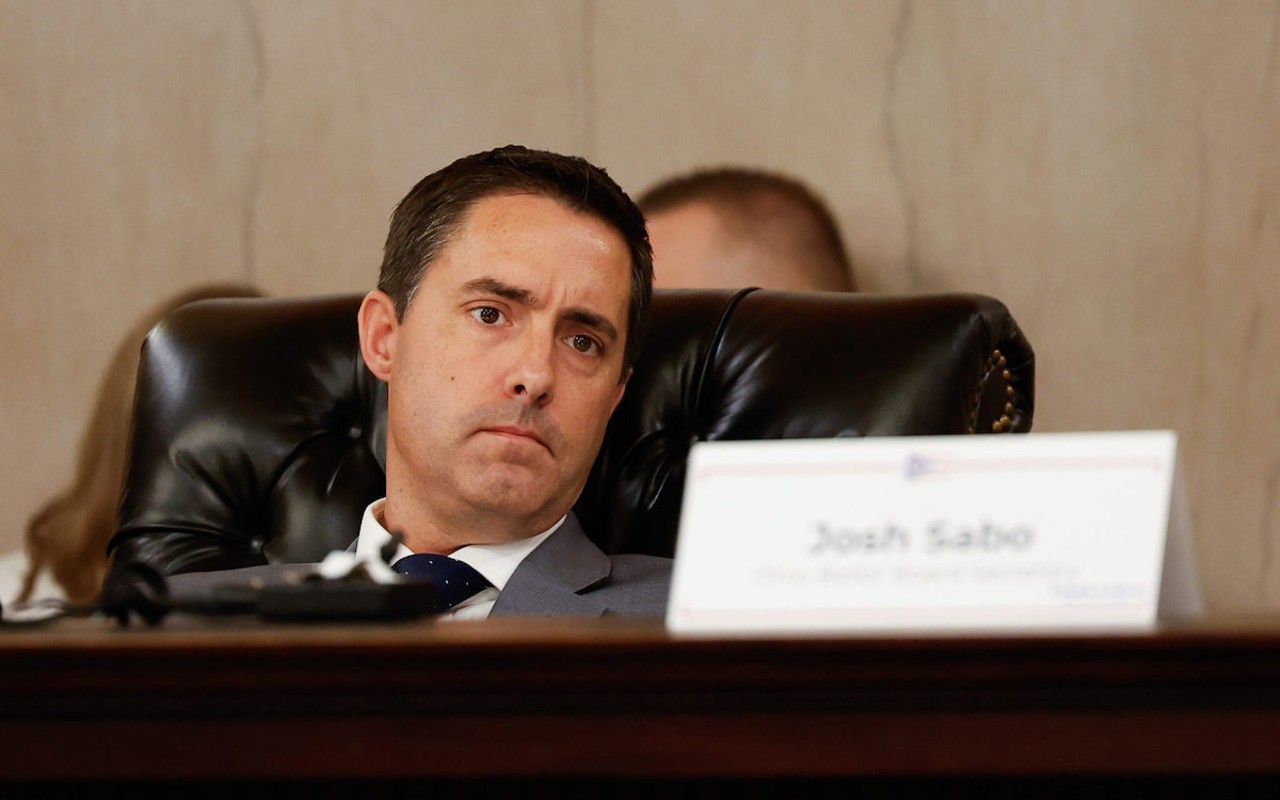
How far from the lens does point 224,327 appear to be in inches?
66.3

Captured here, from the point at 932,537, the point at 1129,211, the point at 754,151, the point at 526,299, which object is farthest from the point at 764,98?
the point at 932,537

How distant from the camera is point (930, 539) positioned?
2.27 feet

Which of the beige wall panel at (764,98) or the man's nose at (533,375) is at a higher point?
the beige wall panel at (764,98)

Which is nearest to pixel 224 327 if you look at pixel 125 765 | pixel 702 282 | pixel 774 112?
pixel 702 282

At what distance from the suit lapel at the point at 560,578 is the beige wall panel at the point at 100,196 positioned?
42.1 inches

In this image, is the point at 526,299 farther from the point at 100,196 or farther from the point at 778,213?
the point at 100,196

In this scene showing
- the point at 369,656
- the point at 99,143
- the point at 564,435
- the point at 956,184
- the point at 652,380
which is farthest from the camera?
the point at 99,143

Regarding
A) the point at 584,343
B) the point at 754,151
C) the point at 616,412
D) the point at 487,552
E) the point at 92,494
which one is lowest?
the point at 92,494

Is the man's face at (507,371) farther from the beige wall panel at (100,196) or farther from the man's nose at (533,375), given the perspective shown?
the beige wall panel at (100,196)

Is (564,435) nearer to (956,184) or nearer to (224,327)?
(224,327)

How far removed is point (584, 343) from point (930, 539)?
2.84 ft

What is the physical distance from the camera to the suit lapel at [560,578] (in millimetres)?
1327

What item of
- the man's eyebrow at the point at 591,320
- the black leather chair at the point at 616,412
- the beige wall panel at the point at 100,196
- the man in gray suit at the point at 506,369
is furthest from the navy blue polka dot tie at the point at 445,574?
the beige wall panel at the point at 100,196

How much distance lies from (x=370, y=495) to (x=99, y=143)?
105 centimetres
